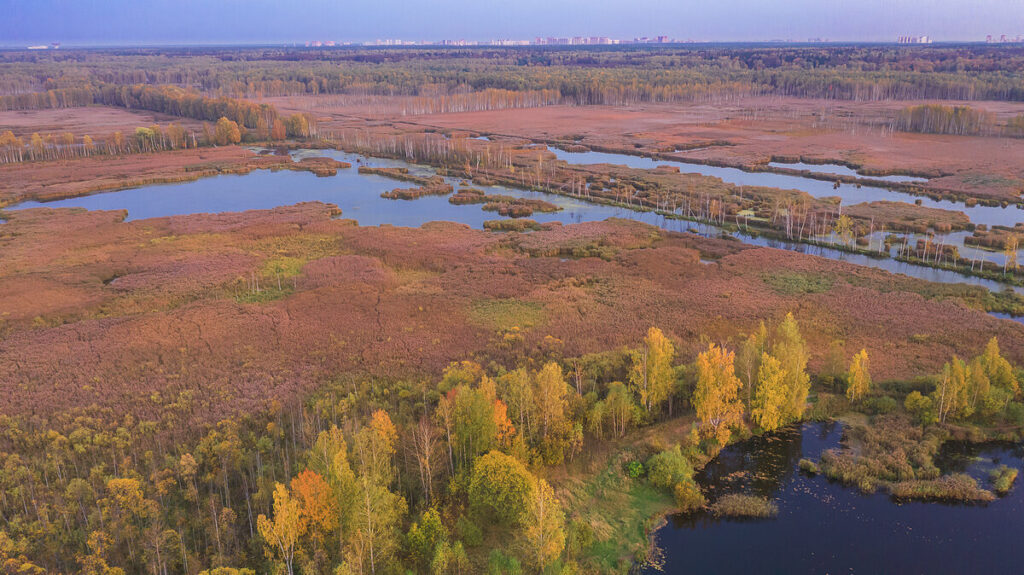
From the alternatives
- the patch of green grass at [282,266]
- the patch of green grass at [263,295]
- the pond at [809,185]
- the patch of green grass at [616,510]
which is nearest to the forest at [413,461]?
the patch of green grass at [616,510]

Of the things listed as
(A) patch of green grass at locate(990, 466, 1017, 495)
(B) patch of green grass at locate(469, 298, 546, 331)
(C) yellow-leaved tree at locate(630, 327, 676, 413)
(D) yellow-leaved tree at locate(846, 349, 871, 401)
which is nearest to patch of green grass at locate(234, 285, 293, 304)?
(B) patch of green grass at locate(469, 298, 546, 331)

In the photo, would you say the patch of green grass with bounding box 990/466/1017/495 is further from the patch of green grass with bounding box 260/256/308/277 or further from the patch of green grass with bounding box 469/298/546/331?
the patch of green grass with bounding box 260/256/308/277

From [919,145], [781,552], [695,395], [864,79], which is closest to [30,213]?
[695,395]

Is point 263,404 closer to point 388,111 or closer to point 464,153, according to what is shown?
point 464,153

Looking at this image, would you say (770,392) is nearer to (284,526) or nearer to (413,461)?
(413,461)

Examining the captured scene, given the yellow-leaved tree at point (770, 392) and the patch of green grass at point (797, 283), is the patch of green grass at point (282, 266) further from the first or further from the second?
the yellow-leaved tree at point (770, 392)

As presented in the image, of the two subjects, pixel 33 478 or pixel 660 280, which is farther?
pixel 660 280
